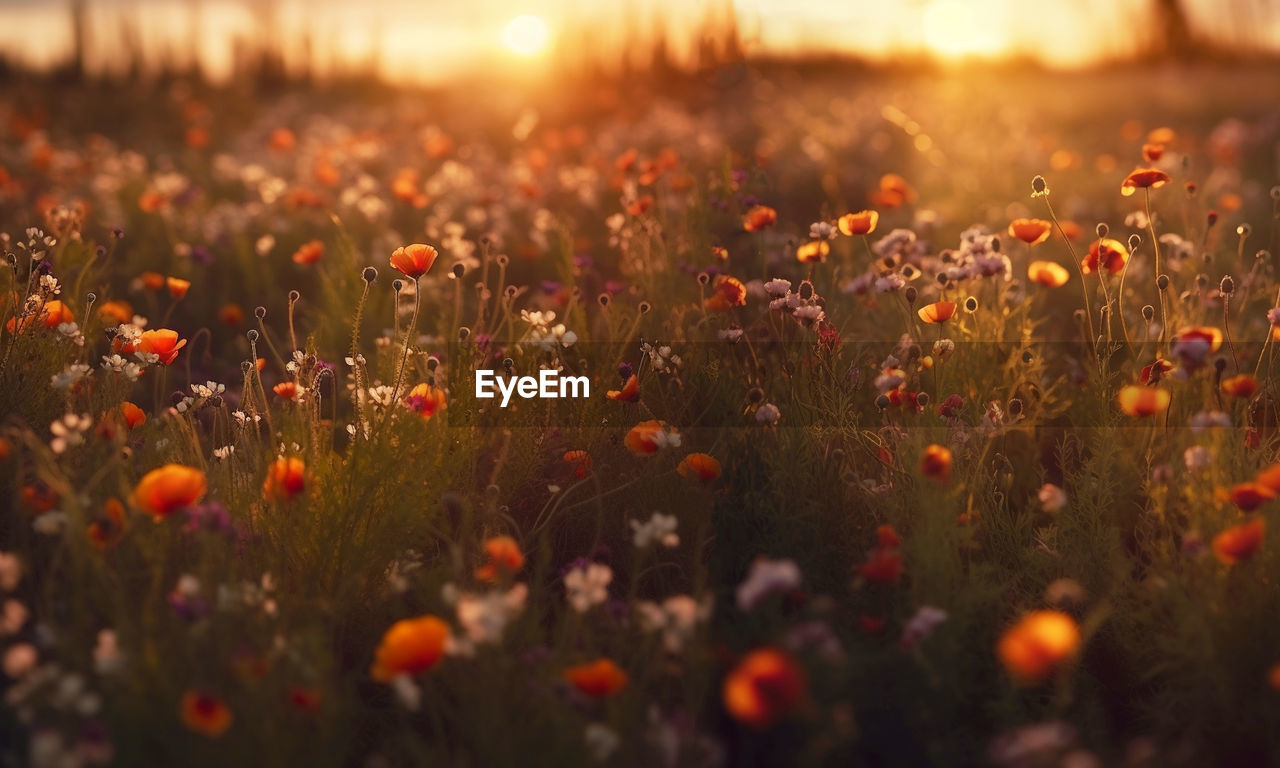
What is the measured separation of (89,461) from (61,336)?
1.98 ft

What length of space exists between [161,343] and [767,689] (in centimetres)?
169

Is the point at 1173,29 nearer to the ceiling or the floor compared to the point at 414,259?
nearer to the ceiling

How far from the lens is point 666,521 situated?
1893 millimetres

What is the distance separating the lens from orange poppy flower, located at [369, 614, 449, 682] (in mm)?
1589

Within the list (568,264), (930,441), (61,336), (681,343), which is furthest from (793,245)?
(61,336)

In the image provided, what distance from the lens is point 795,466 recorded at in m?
2.37

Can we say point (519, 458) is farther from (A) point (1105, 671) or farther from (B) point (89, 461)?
(A) point (1105, 671)

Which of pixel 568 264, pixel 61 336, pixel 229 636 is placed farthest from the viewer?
pixel 568 264

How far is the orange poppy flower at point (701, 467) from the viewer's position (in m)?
2.28

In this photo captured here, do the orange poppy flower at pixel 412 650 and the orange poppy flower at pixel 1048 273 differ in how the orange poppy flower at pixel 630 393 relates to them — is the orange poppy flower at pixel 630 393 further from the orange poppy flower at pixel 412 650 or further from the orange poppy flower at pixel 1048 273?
the orange poppy flower at pixel 1048 273

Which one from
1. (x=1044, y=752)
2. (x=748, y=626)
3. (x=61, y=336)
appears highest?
(x=61, y=336)

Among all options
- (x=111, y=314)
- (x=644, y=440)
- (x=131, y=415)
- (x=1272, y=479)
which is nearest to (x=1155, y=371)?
(x=1272, y=479)

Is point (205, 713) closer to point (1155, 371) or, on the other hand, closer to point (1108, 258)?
point (1155, 371)

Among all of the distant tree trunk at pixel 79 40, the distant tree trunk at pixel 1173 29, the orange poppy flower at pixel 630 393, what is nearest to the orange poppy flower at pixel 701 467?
the orange poppy flower at pixel 630 393
